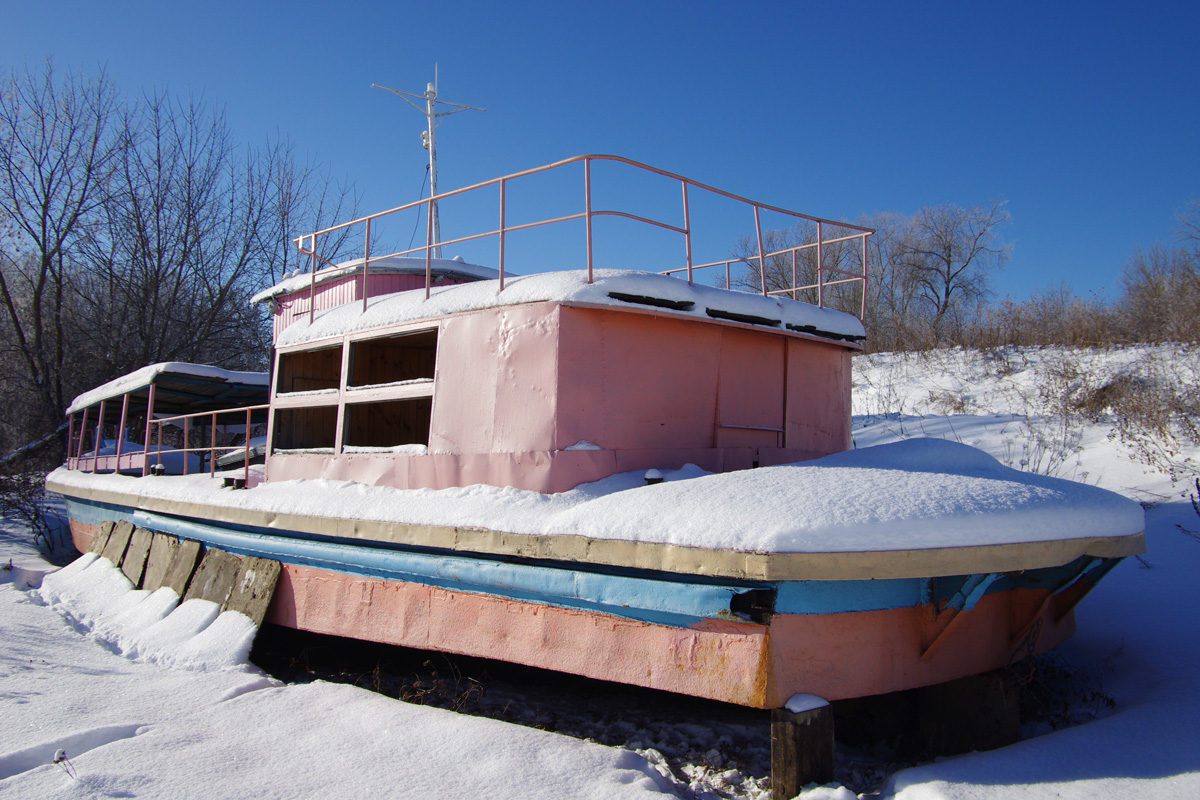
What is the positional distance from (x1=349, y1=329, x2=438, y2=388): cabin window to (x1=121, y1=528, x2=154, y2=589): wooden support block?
2.88 metres

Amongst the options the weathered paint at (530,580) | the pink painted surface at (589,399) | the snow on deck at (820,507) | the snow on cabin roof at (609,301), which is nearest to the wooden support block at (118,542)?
the weathered paint at (530,580)

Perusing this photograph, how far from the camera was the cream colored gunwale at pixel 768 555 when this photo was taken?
3.30 metres

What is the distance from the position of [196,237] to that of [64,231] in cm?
340

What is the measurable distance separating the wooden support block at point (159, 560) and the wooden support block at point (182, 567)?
86 mm

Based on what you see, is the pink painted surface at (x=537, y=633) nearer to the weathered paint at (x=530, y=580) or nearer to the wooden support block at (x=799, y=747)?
the weathered paint at (x=530, y=580)

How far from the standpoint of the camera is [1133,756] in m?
3.58

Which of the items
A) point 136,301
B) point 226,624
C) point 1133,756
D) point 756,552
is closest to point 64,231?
point 136,301

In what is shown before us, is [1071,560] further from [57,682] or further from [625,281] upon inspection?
[57,682]

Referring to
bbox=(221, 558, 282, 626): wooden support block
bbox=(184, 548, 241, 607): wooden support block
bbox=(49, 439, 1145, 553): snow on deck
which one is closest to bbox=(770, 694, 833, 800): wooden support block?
bbox=(49, 439, 1145, 553): snow on deck

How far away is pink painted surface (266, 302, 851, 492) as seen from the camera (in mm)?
4832

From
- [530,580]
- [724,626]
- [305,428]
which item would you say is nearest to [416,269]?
[305,428]

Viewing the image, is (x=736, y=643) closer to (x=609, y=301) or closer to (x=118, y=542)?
(x=609, y=301)

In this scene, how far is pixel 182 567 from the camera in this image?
7062 millimetres

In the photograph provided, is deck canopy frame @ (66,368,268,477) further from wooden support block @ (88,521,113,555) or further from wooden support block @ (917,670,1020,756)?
wooden support block @ (917,670,1020,756)
